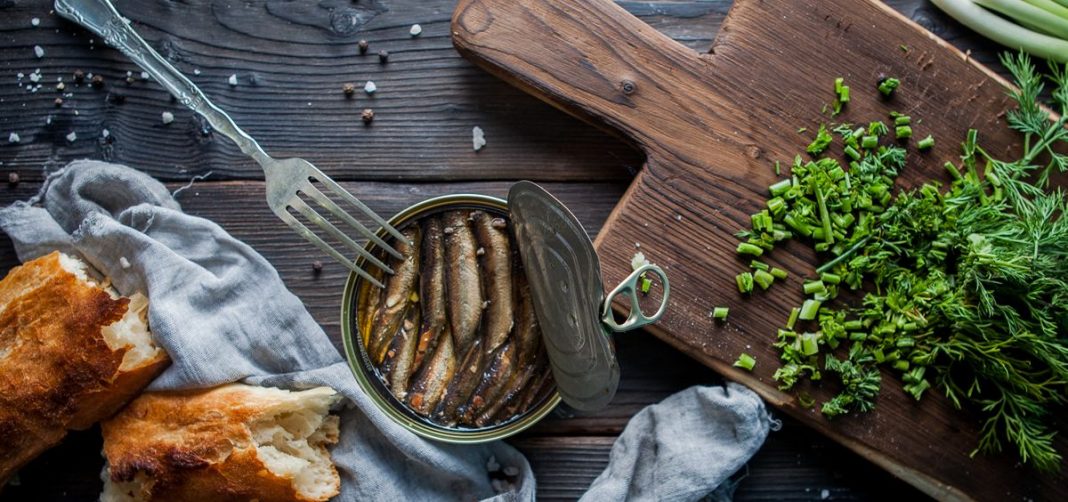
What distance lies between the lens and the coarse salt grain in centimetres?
262

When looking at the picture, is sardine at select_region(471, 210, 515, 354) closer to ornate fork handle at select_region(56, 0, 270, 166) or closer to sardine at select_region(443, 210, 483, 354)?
sardine at select_region(443, 210, 483, 354)

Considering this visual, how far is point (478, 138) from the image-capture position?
103 inches

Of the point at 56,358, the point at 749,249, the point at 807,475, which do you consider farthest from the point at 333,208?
the point at 807,475

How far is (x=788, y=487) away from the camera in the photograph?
101 inches

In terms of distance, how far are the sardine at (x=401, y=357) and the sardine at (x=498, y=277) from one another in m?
0.25

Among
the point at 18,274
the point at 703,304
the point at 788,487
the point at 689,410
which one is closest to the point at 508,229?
the point at 703,304

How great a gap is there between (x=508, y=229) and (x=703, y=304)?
2.22ft

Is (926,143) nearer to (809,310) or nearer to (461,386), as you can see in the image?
(809,310)

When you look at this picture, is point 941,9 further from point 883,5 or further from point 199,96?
point 199,96

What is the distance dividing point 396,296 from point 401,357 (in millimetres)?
204

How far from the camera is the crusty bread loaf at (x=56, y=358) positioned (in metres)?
2.21

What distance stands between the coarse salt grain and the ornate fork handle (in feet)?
2.25

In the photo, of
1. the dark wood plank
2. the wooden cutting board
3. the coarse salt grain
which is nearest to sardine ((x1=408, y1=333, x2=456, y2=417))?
the wooden cutting board

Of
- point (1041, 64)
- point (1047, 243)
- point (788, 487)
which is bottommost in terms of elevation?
point (788, 487)
